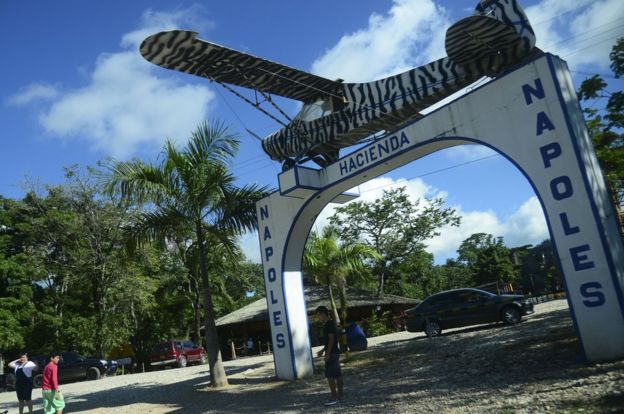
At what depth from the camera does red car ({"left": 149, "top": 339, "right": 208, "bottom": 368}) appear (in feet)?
90.1

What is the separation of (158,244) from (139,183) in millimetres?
2120

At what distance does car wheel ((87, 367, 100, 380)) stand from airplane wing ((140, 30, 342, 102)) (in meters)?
18.1

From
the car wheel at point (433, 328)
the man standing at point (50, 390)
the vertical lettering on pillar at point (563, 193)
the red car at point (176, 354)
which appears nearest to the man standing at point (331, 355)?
the vertical lettering on pillar at point (563, 193)

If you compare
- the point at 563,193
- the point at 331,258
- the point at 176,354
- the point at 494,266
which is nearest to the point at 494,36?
the point at 563,193

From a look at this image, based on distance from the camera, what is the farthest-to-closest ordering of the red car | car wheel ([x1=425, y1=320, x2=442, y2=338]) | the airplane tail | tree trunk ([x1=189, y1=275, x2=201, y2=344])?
tree trunk ([x1=189, y1=275, x2=201, y2=344]) → the red car → car wheel ([x1=425, y1=320, x2=442, y2=338]) → the airplane tail

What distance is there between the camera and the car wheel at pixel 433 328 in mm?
16750

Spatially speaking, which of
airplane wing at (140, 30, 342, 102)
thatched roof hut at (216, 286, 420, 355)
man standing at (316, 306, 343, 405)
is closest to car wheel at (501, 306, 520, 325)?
airplane wing at (140, 30, 342, 102)

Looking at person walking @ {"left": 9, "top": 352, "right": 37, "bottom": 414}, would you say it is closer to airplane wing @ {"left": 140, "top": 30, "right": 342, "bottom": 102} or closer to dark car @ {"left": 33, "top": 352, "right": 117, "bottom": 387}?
airplane wing @ {"left": 140, "top": 30, "right": 342, "bottom": 102}

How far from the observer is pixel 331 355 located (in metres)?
8.38

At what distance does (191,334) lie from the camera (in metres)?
40.8

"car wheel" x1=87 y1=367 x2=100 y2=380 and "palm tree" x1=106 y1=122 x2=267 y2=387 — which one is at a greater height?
"palm tree" x1=106 y1=122 x2=267 y2=387

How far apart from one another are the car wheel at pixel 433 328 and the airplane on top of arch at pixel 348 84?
23.8 ft

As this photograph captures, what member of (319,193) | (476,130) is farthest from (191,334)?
(476,130)

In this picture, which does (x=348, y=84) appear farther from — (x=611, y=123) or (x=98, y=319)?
(x=98, y=319)
